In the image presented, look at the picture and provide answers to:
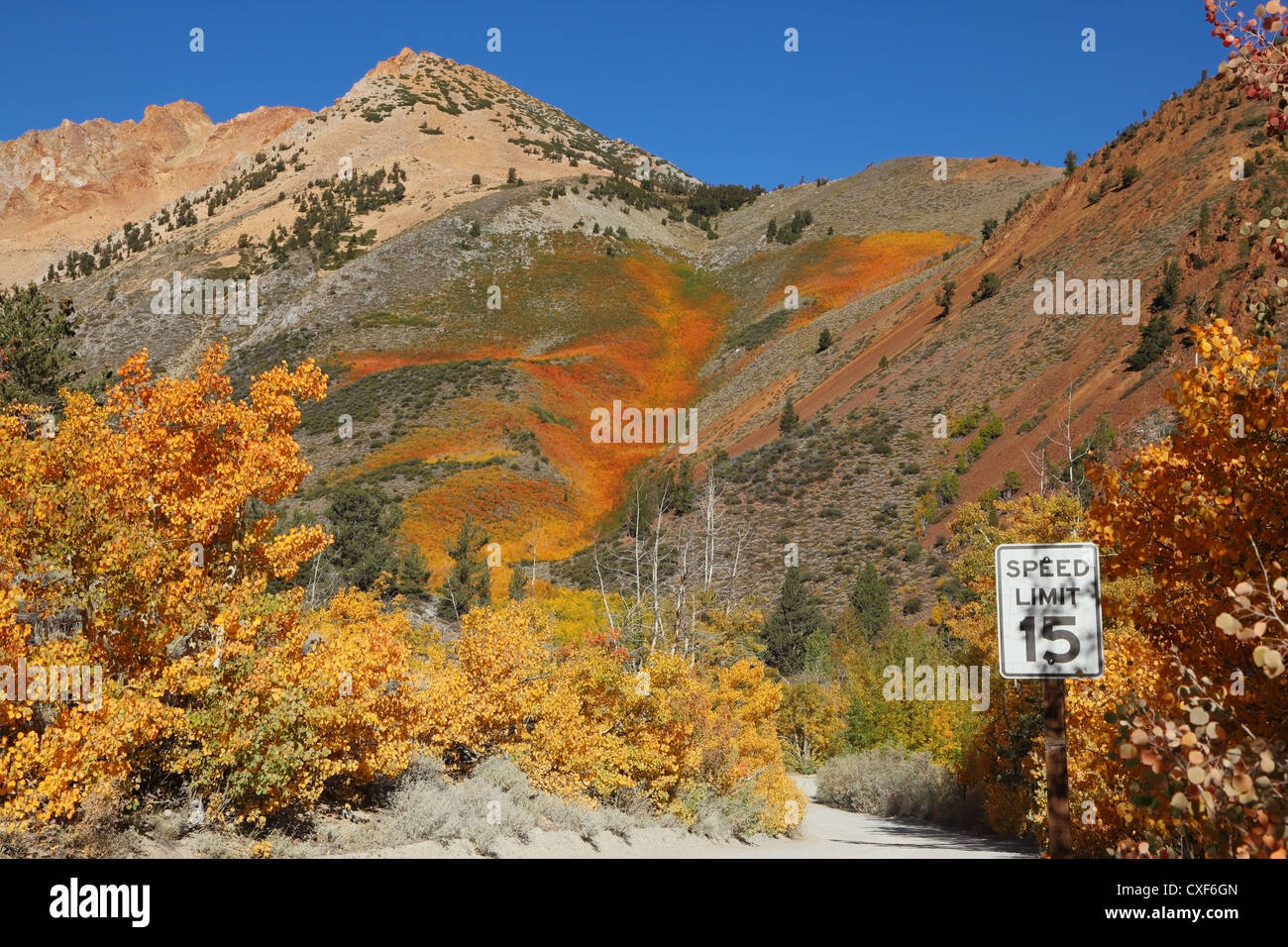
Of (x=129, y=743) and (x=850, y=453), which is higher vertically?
(x=850, y=453)

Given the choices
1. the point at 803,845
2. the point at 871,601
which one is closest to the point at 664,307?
the point at 871,601

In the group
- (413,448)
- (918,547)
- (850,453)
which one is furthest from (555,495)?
(918,547)

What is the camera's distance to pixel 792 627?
132ft

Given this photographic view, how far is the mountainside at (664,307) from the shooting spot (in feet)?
152

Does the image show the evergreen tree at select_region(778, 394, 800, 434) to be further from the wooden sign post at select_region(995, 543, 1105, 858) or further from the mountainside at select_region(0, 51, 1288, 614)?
the wooden sign post at select_region(995, 543, 1105, 858)

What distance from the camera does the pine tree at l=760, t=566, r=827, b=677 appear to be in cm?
4000

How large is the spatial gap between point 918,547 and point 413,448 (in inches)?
1289

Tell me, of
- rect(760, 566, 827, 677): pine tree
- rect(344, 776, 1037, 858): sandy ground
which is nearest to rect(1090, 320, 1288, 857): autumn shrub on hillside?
rect(344, 776, 1037, 858): sandy ground

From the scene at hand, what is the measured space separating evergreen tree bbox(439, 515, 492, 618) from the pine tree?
39.3ft

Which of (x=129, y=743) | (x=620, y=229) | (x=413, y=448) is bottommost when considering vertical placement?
(x=129, y=743)

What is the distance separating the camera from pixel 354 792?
40.0 feet

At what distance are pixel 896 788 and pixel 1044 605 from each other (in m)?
26.0
